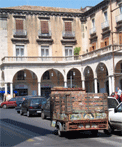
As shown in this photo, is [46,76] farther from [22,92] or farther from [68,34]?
[68,34]

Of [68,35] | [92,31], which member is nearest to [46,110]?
[92,31]

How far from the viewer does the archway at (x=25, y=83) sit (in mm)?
46094

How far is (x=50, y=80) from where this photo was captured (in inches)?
1858

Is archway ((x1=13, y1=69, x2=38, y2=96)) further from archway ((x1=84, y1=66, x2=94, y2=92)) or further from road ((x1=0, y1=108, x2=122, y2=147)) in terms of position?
road ((x1=0, y1=108, x2=122, y2=147))

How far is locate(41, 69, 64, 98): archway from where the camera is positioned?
46.9m

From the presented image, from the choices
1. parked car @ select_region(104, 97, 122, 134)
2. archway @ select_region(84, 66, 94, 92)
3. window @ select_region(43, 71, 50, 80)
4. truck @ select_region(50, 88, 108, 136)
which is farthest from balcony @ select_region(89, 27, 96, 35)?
truck @ select_region(50, 88, 108, 136)

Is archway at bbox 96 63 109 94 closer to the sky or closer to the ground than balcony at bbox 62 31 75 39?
closer to the ground

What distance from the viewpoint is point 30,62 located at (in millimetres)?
43406

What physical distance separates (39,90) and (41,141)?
32.3 m

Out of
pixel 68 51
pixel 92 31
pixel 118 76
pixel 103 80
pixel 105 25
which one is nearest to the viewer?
pixel 118 76

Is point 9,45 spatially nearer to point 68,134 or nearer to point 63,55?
point 63,55

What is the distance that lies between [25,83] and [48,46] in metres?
6.86

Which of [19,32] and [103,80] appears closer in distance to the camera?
[103,80]

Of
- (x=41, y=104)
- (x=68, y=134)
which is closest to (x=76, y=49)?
(x=41, y=104)
